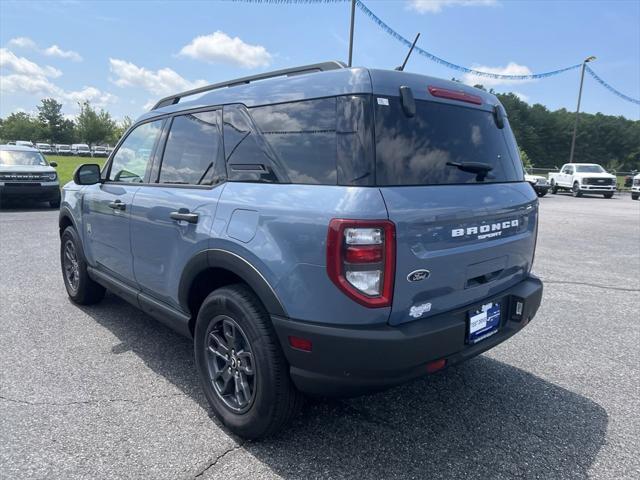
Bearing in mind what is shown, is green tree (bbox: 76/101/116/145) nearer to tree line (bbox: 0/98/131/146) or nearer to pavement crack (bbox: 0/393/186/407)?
tree line (bbox: 0/98/131/146)

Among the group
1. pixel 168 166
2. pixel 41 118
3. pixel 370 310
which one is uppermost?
pixel 41 118

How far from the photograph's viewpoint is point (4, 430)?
2.51m

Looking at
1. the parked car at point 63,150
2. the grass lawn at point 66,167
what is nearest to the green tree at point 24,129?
the parked car at point 63,150

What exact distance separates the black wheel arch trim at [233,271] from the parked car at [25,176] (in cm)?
1130

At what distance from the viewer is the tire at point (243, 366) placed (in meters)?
2.25

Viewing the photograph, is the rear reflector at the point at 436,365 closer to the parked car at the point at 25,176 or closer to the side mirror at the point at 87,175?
the side mirror at the point at 87,175

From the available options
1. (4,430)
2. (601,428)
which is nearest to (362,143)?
(601,428)

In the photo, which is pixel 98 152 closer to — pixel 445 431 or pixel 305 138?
pixel 305 138

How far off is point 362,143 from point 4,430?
253cm

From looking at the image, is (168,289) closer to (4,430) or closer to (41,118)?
(4,430)

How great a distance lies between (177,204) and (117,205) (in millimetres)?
974

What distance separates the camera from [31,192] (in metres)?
11.8

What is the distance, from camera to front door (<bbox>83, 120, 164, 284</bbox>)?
3473 mm

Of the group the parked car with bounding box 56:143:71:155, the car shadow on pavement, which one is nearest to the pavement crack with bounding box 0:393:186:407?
the car shadow on pavement
